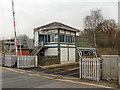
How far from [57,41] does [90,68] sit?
584 inches

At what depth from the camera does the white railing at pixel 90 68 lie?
306 inches

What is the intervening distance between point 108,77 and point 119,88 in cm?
164

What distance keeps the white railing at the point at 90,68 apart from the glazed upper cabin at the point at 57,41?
1299cm

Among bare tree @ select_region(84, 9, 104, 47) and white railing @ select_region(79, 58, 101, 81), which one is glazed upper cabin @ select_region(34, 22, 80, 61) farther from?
bare tree @ select_region(84, 9, 104, 47)

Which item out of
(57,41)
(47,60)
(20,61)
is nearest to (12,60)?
(20,61)

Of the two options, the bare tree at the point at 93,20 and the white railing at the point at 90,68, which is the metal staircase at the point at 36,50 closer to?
the white railing at the point at 90,68

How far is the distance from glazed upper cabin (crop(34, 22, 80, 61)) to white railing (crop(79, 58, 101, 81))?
12992 mm

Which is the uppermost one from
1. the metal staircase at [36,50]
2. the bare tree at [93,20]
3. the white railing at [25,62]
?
the bare tree at [93,20]

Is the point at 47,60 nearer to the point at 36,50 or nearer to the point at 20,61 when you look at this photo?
the point at 20,61

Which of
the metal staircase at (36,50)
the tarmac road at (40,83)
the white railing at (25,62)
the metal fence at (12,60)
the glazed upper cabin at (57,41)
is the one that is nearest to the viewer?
the tarmac road at (40,83)

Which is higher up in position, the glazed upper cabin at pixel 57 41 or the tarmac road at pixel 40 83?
the glazed upper cabin at pixel 57 41

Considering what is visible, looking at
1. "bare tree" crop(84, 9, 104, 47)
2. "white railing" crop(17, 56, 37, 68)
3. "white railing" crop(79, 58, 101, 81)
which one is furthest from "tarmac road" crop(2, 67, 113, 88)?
"bare tree" crop(84, 9, 104, 47)

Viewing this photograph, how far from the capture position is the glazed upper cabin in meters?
22.4

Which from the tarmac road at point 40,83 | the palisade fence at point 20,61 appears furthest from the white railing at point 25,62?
the tarmac road at point 40,83
